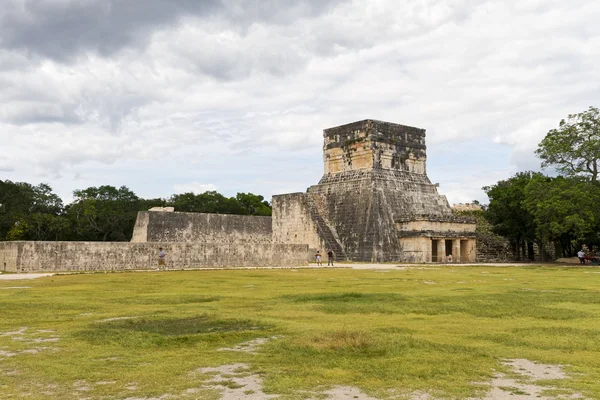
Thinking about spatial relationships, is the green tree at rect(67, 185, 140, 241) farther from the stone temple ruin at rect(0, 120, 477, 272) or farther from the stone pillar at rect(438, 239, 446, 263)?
the stone pillar at rect(438, 239, 446, 263)

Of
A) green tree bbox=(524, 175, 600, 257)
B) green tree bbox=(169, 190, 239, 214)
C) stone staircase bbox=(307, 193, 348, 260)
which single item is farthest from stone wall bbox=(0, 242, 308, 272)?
green tree bbox=(169, 190, 239, 214)

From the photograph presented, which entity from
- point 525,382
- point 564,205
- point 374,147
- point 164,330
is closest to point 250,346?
point 164,330

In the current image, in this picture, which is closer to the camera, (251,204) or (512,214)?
(512,214)

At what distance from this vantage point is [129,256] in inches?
739

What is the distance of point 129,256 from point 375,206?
39.6 ft

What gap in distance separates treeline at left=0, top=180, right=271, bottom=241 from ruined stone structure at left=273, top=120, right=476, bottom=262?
19.2 metres

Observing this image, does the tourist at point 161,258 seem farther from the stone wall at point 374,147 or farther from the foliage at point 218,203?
the foliage at point 218,203

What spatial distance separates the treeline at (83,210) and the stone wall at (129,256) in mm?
23664

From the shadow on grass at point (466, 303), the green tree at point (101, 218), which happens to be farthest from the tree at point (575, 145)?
the green tree at point (101, 218)

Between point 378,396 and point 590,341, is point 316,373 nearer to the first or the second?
point 378,396

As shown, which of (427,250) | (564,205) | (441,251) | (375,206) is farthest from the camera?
(375,206)

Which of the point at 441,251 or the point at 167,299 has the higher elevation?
the point at 441,251

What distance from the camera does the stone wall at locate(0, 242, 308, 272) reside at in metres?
17.3

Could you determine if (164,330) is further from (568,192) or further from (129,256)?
(568,192)
